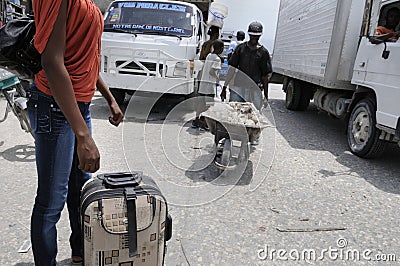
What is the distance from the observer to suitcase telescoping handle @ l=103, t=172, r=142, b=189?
6.07ft

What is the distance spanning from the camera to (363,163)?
502 cm

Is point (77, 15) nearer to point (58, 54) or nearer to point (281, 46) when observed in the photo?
point (58, 54)

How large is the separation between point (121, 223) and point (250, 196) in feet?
6.96

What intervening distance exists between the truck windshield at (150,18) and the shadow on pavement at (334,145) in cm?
295

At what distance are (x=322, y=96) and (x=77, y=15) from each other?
640cm

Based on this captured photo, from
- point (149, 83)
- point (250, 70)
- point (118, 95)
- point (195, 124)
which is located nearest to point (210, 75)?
point (250, 70)

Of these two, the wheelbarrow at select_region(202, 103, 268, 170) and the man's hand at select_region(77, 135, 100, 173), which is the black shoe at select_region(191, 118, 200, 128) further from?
the man's hand at select_region(77, 135, 100, 173)

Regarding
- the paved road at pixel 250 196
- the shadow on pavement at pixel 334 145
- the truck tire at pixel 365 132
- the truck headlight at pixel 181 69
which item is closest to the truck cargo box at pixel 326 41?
the truck tire at pixel 365 132

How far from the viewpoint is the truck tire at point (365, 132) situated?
4965 millimetres

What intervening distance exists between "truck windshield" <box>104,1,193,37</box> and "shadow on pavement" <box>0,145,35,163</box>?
3.24 metres

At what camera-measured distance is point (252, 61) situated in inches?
213

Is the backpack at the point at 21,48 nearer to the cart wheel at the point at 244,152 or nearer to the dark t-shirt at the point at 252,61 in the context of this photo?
the cart wheel at the point at 244,152

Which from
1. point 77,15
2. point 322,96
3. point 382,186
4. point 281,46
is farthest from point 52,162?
point 281,46

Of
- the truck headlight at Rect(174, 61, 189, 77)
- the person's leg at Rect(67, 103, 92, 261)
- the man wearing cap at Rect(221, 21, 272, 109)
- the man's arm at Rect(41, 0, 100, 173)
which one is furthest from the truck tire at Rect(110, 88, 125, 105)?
the man's arm at Rect(41, 0, 100, 173)
